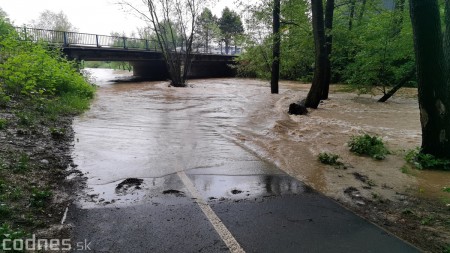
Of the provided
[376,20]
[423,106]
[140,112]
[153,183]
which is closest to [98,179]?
[153,183]

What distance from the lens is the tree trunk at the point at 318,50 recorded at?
12.8m

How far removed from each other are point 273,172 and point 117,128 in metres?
5.37

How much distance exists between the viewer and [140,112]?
13023 millimetres

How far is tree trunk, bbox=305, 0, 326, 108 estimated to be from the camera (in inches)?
504

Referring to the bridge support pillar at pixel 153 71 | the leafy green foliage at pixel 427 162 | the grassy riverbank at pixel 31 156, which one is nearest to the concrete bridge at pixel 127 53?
the bridge support pillar at pixel 153 71

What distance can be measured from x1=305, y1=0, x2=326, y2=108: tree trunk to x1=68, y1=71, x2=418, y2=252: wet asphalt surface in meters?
7.36

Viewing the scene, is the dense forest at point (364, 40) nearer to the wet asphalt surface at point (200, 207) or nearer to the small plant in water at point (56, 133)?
the wet asphalt surface at point (200, 207)

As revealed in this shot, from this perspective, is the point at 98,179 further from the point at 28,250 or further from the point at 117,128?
the point at 117,128

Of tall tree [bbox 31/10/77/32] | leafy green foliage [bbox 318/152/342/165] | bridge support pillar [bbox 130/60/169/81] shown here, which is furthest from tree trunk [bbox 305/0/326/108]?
tall tree [bbox 31/10/77/32]

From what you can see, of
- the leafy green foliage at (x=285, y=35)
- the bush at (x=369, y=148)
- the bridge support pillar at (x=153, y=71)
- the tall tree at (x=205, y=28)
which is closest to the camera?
the bush at (x=369, y=148)

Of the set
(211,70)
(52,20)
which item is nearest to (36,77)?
(211,70)

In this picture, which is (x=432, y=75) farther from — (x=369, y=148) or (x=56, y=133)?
(x=56, y=133)

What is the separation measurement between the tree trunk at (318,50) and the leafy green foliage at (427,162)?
24.1 feet

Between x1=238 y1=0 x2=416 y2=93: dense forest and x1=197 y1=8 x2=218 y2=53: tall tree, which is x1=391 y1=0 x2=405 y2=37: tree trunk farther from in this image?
x1=197 y1=8 x2=218 y2=53: tall tree
